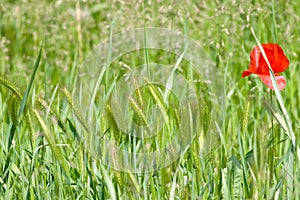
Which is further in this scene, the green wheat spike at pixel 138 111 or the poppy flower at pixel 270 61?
the poppy flower at pixel 270 61

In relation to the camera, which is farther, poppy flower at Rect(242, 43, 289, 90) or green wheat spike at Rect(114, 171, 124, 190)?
poppy flower at Rect(242, 43, 289, 90)

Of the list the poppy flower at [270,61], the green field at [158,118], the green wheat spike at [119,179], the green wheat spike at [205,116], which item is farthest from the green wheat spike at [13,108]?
the poppy flower at [270,61]

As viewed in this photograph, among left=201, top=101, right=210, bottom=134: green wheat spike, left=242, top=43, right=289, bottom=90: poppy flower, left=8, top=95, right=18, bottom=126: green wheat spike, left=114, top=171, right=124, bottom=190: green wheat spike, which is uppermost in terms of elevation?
left=242, top=43, right=289, bottom=90: poppy flower

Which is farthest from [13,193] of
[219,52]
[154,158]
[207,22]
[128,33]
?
[207,22]

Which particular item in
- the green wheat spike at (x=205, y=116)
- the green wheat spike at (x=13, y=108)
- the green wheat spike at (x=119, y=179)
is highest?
the green wheat spike at (x=13, y=108)

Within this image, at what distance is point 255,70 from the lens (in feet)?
4.61

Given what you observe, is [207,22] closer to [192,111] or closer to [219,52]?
[219,52]

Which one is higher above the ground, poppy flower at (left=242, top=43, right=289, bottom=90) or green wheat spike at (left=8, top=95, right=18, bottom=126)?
poppy flower at (left=242, top=43, right=289, bottom=90)

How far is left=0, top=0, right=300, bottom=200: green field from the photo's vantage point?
1323 millimetres

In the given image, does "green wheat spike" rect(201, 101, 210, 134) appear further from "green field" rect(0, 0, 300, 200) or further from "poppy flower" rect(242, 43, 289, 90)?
"poppy flower" rect(242, 43, 289, 90)

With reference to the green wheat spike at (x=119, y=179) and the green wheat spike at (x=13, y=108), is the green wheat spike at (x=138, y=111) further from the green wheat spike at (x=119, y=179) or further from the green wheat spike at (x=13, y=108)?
the green wheat spike at (x=13, y=108)

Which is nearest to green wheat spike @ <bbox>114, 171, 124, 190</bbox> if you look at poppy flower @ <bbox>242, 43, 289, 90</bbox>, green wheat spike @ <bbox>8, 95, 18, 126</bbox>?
green wheat spike @ <bbox>8, 95, 18, 126</bbox>

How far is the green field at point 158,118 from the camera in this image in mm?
1323

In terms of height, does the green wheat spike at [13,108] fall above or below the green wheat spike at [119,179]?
above
